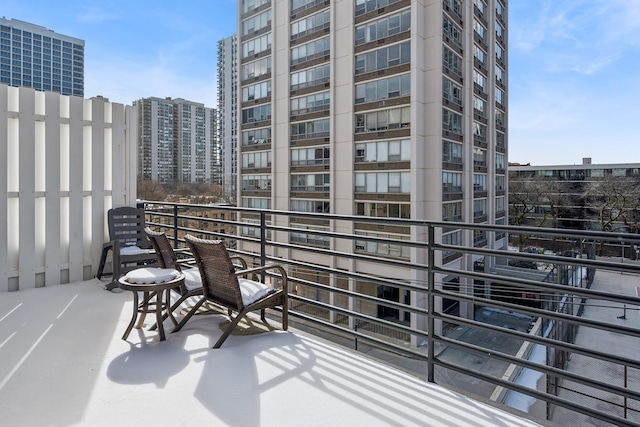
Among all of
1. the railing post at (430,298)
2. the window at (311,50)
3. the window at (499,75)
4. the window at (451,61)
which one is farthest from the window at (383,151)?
the railing post at (430,298)

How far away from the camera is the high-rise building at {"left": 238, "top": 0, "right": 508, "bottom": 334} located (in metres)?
18.2

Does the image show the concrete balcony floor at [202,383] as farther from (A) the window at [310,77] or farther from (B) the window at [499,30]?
(B) the window at [499,30]

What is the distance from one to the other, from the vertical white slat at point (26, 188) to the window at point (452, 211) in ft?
56.6

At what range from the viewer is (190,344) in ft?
9.12

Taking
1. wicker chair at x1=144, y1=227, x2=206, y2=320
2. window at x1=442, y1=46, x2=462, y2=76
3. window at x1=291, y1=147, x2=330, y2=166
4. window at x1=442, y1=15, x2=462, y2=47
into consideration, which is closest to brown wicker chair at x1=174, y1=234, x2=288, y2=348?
wicker chair at x1=144, y1=227, x2=206, y2=320

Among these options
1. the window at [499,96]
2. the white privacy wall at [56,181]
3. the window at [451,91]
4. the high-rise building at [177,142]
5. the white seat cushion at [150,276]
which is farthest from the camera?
the high-rise building at [177,142]

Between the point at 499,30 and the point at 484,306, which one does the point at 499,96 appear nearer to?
the point at 499,30

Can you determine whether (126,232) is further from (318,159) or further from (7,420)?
(318,159)

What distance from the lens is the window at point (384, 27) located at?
1822cm

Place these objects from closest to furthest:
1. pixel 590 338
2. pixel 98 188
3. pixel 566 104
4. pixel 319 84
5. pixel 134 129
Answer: pixel 98 188 → pixel 134 129 → pixel 590 338 → pixel 319 84 → pixel 566 104

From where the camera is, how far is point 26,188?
4.18m

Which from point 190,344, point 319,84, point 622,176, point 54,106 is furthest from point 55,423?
point 622,176

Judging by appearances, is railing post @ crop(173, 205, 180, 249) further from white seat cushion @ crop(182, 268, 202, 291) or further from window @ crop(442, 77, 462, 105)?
window @ crop(442, 77, 462, 105)

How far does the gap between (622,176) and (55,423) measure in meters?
43.3
